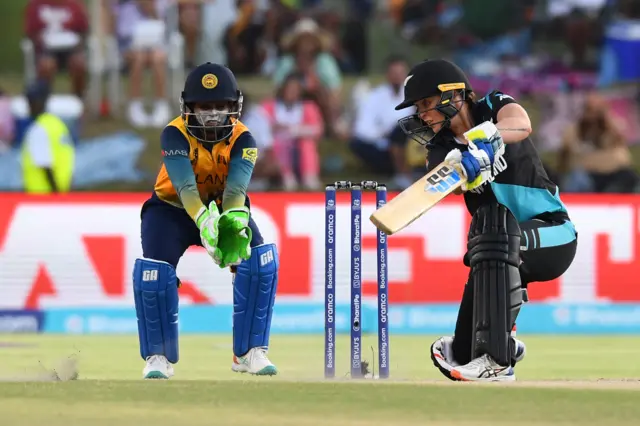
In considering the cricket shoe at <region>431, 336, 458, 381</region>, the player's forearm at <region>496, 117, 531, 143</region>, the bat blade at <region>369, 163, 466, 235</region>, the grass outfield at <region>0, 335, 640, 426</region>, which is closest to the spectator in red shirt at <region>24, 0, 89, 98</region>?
the grass outfield at <region>0, 335, 640, 426</region>

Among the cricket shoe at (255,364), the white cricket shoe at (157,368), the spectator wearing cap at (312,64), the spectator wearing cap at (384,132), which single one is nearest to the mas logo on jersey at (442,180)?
the cricket shoe at (255,364)

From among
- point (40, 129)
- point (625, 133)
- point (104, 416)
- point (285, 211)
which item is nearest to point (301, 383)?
point (104, 416)

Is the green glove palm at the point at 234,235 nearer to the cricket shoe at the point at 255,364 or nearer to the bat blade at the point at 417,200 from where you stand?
the cricket shoe at the point at 255,364

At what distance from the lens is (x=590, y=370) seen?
821 centimetres

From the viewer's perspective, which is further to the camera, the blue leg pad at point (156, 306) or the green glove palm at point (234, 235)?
the blue leg pad at point (156, 306)

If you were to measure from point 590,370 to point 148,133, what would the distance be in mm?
7414

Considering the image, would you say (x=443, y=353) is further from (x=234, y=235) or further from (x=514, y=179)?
(x=234, y=235)

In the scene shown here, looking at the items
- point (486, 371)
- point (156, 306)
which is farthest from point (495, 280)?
point (156, 306)

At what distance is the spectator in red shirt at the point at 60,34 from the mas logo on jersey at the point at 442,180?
908cm

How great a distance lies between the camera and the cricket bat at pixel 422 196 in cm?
632

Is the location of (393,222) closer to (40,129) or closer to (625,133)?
(40,129)

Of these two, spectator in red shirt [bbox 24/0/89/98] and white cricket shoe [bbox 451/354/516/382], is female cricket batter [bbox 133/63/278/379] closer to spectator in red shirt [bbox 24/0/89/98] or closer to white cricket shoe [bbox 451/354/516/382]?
white cricket shoe [bbox 451/354/516/382]

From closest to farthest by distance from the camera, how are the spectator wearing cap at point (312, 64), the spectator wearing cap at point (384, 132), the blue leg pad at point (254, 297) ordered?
the blue leg pad at point (254, 297)
the spectator wearing cap at point (384, 132)
the spectator wearing cap at point (312, 64)

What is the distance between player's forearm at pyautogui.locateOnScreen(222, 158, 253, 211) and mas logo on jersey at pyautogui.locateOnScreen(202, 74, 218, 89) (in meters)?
0.38
